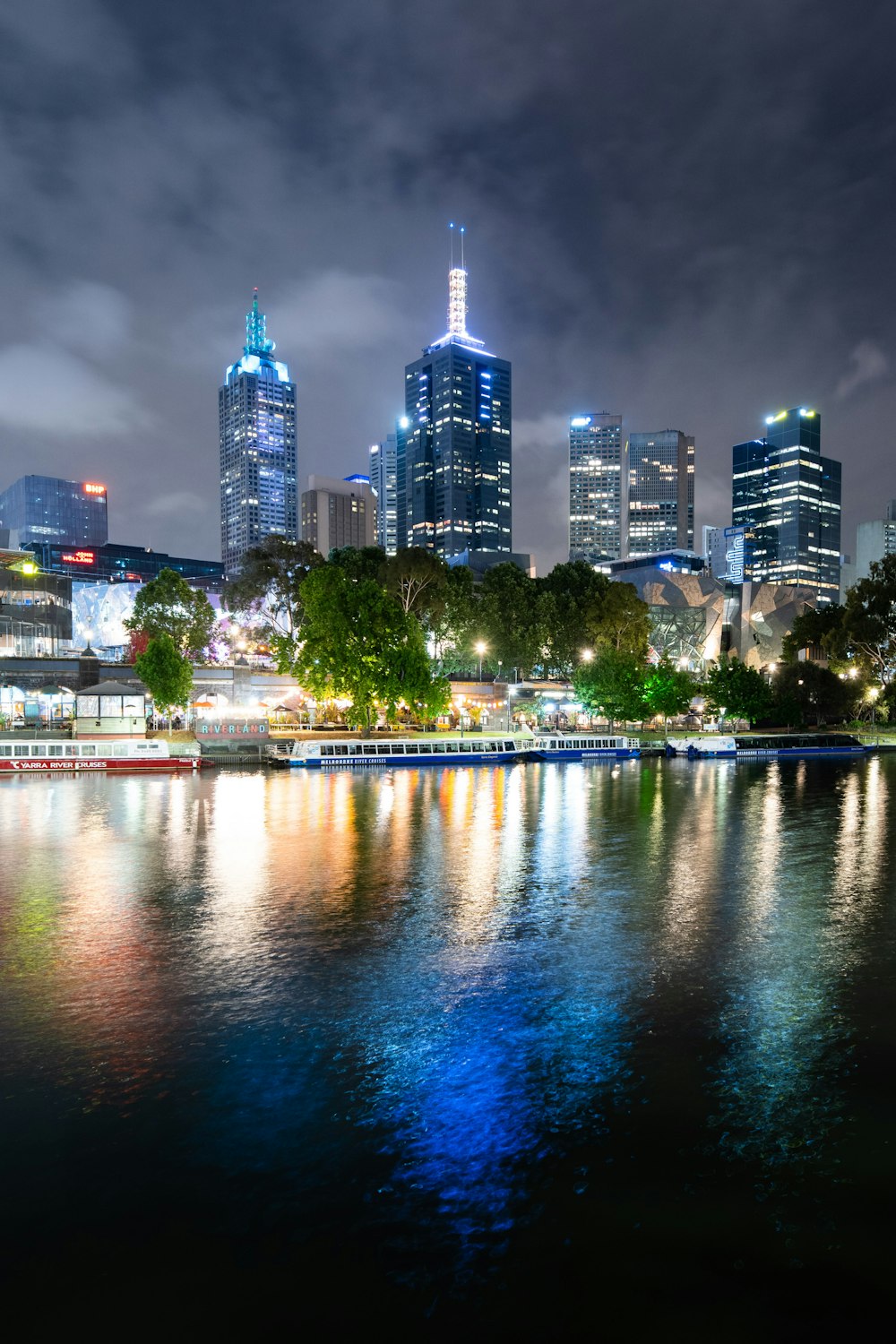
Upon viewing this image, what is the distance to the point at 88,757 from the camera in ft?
203

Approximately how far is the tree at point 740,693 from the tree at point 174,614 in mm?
62278

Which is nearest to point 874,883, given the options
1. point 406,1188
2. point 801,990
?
point 801,990

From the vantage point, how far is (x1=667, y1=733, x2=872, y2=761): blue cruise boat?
80688 mm

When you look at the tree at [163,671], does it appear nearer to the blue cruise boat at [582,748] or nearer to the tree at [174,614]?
the tree at [174,614]

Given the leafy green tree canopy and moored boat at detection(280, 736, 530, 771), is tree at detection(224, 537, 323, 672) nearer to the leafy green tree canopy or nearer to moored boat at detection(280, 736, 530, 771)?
the leafy green tree canopy

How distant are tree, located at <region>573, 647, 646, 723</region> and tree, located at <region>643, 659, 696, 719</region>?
4.38ft

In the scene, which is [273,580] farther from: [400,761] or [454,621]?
[400,761]

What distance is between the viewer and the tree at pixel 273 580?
103000 millimetres

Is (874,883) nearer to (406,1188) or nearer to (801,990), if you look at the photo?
(801,990)

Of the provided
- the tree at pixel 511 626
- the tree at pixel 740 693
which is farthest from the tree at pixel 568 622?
the tree at pixel 740 693

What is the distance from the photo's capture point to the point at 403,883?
82.1ft

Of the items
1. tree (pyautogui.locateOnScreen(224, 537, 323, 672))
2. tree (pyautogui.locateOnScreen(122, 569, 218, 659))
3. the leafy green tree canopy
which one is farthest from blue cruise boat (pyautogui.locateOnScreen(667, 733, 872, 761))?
tree (pyautogui.locateOnScreen(122, 569, 218, 659))

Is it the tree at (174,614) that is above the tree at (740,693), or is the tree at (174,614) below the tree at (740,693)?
above

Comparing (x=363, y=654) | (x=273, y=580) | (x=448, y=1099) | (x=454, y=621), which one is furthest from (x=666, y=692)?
(x=448, y=1099)
